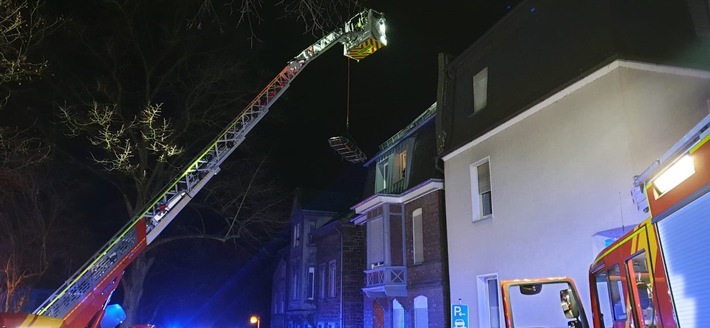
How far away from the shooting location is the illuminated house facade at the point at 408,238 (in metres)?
15.7

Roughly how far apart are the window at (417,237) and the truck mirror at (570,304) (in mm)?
10594

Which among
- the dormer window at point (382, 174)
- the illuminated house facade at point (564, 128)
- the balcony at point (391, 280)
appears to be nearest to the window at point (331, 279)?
the dormer window at point (382, 174)

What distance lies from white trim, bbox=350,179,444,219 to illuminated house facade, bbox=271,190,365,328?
3.52m

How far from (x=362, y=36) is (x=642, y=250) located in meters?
12.4

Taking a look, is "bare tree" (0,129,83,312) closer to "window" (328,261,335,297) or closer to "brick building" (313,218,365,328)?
"brick building" (313,218,365,328)

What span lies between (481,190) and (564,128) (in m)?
3.18

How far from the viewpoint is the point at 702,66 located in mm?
10078

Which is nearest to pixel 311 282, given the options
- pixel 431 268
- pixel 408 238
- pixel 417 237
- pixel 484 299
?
pixel 408 238

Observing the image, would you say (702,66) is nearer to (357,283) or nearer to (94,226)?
(357,283)

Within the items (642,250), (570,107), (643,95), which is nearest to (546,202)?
(570,107)

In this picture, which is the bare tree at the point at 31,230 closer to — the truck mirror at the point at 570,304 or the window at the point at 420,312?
the window at the point at 420,312

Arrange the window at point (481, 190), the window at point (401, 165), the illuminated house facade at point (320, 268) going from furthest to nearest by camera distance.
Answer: the illuminated house facade at point (320, 268), the window at point (401, 165), the window at point (481, 190)

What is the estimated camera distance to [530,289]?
20.1 ft

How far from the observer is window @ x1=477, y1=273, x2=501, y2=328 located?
12266 millimetres
